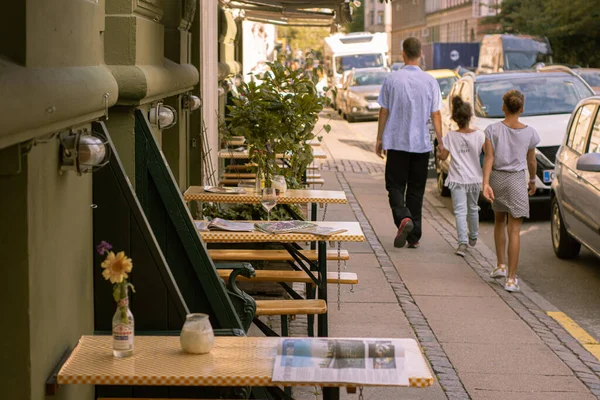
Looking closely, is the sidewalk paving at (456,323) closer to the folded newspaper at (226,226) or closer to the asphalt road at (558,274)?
the asphalt road at (558,274)

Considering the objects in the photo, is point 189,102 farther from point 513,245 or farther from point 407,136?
point 513,245

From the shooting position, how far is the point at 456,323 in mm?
8328

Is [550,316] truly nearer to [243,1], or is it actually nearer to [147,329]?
[147,329]

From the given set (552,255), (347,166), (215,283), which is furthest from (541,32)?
(215,283)

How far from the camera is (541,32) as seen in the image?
47938 mm

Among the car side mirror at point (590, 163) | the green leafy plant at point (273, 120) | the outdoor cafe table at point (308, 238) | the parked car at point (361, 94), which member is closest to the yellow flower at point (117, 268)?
the outdoor cafe table at point (308, 238)

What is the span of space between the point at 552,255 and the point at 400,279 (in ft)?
8.85

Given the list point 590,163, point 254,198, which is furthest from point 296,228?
point 590,163

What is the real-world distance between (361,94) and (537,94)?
2000 cm

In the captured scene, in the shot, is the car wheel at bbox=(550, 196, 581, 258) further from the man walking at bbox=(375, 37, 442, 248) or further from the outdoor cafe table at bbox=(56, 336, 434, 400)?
the outdoor cafe table at bbox=(56, 336, 434, 400)

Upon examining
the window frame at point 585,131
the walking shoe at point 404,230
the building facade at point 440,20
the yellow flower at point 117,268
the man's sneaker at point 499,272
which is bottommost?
the man's sneaker at point 499,272

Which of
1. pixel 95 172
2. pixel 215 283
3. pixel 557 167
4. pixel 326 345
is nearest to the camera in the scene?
pixel 326 345

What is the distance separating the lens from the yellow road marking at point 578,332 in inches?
310

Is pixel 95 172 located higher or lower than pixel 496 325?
higher
